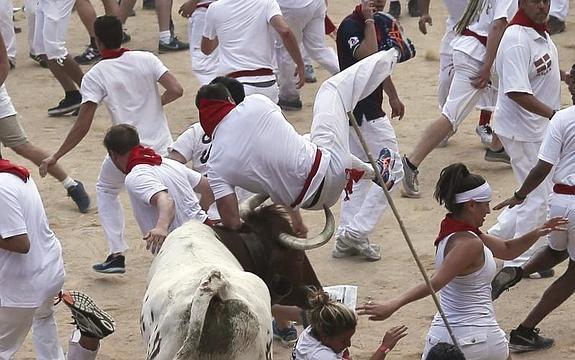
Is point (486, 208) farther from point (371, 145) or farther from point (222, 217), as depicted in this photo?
point (371, 145)

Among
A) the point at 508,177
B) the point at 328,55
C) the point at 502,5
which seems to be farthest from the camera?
the point at 328,55

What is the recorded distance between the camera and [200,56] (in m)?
14.5

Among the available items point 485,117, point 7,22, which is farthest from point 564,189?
point 7,22

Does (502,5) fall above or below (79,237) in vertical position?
above

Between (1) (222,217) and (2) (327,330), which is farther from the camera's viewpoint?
(1) (222,217)

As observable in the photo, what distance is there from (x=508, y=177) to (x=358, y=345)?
381 cm

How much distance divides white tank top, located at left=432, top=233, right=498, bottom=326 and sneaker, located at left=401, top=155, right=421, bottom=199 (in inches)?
176

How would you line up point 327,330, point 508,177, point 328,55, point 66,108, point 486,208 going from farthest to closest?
point 66,108, point 328,55, point 508,177, point 486,208, point 327,330

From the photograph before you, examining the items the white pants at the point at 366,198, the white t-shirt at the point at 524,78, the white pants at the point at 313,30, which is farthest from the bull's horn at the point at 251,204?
the white pants at the point at 313,30

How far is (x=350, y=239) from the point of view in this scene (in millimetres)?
10992

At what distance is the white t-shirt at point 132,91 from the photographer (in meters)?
11.3

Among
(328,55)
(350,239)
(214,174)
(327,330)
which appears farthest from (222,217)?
(328,55)

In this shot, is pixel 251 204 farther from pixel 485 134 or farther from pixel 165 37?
pixel 165 37

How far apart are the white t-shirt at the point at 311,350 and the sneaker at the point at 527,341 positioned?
235cm
